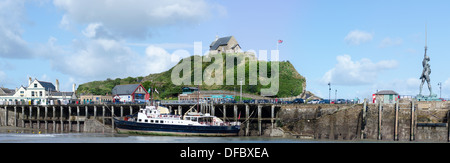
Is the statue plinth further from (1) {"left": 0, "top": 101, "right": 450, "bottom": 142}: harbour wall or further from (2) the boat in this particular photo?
(2) the boat

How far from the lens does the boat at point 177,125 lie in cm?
6159

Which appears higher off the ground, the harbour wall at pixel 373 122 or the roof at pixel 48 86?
the roof at pixel 48 86

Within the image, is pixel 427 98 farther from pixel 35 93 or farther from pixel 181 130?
pixel 35 93

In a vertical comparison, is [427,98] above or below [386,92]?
below

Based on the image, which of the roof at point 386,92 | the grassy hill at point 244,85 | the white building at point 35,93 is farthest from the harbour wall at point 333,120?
the grassy hill at point 244,85

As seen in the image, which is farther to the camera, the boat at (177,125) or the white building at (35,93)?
the white building at (35,93)

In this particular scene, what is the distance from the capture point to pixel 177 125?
6200 centimetres

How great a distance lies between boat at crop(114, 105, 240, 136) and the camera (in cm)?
6159

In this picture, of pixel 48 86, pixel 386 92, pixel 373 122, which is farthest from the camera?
pixel 48 86

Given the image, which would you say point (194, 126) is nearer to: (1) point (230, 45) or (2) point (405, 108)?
(2) point (405, 108)

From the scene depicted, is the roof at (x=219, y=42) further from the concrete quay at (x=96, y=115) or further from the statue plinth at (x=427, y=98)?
the statue plinth at (x=427, y=98)

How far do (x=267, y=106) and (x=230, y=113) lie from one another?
7.03 m

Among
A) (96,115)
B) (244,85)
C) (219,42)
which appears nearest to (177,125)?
(96,115)
